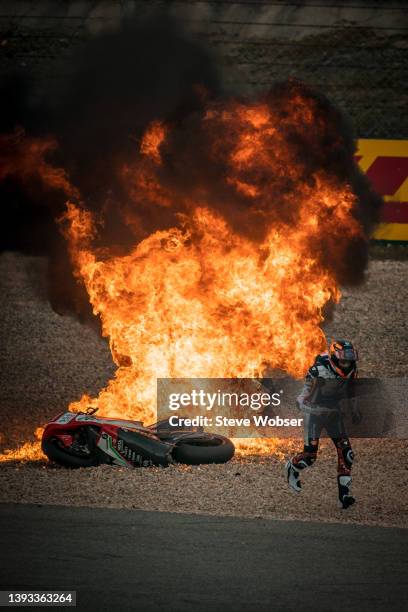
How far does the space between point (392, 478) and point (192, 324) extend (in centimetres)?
380

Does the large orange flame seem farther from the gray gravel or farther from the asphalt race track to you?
the asphalt race track

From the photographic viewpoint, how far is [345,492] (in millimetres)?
11500

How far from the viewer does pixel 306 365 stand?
591 inches

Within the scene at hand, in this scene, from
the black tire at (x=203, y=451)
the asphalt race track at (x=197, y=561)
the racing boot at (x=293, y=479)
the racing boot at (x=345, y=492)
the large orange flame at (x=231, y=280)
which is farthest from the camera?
the large orange flame at (x=231, y=280)

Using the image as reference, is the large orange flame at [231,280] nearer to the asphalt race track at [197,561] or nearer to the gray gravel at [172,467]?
the gray gravel at [172,467]

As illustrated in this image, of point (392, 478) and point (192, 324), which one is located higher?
point (192, 324)

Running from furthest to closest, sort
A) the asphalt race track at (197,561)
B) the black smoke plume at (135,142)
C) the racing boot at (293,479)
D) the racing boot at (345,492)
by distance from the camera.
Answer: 1. the black smoke plume at (135,142)
2. the racing boot at (293,479)
3. the racing boot at (345,492)
4. the asphalt race track at (197,561)

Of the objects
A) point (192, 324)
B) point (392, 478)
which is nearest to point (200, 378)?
point (192, 324)

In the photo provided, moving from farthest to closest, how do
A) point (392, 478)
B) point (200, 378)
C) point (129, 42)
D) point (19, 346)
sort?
point (19, 346)
point (129, 42)
point (200, 378)
point (392, 478)

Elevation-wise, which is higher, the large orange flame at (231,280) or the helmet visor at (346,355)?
the large orange flame at (231,280)

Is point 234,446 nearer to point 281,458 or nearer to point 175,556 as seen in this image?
Result: point 281,458

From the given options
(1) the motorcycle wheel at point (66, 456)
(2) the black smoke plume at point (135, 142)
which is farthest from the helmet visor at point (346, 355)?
(1) the motorcycle wheel at point (66, 456)

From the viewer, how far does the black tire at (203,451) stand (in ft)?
42.5

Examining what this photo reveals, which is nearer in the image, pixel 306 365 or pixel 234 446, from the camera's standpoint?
pixel 234 446
